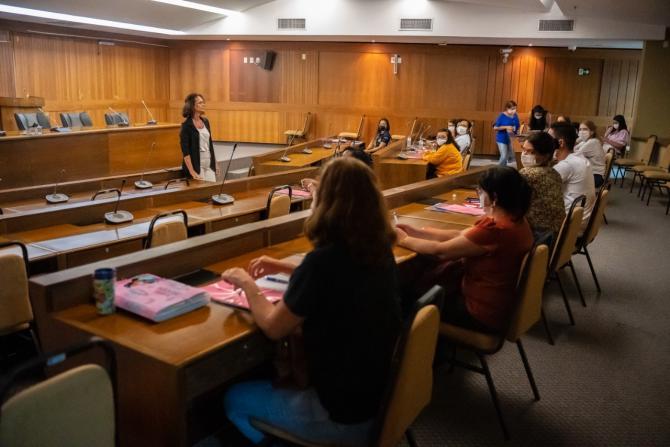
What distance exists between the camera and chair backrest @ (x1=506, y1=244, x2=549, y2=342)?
2.75 metres

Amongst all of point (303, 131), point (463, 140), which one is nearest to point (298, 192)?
point (463, 140)

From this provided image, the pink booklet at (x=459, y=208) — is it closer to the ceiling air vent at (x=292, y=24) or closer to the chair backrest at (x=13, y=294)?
the chair backrest at (x=13, y=294)

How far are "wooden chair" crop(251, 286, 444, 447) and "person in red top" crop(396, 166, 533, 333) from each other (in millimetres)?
860

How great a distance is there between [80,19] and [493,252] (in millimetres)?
11005

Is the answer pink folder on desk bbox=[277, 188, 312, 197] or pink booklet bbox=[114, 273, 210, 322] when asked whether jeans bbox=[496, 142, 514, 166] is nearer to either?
pink folder on desk bbox=[277, 188, 312, 197]

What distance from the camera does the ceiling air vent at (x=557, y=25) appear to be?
11336mm

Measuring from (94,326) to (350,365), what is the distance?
0.85 metres

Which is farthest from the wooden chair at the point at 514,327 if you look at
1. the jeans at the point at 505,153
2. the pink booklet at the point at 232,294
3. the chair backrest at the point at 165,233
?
the jeans at the point at 505,153

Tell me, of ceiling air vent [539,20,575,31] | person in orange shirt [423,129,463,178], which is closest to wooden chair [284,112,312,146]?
ceiling air vent [539,20,575,31]

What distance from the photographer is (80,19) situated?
11.6m

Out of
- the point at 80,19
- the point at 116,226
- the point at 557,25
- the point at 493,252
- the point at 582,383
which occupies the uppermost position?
the point at 557,25

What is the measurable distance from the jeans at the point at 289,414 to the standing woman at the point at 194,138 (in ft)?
14.1

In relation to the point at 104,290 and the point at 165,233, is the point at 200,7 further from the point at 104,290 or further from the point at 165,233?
the point at 104,290

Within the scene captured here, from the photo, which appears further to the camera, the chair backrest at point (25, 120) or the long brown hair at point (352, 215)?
the chair backrest at point (25, 120)
